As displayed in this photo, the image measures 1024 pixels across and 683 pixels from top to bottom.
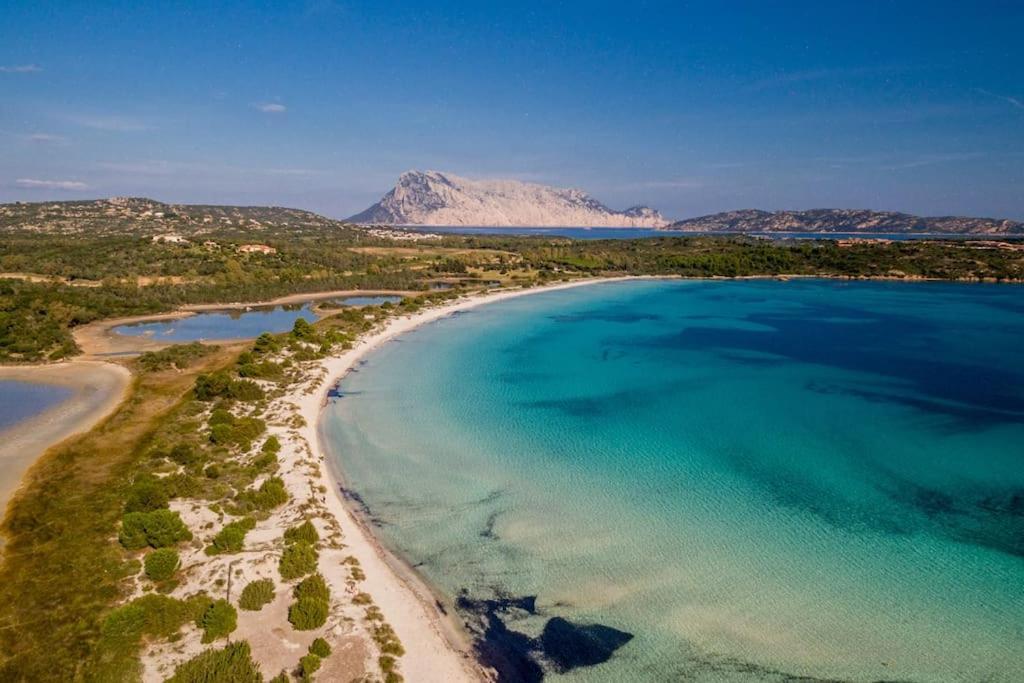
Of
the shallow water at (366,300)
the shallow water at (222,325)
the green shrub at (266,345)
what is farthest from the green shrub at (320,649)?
the shallow water at (366,300)

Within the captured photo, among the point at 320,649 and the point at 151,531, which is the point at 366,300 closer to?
the point at 151,531

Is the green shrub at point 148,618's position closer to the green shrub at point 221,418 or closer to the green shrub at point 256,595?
the green shrub at point 256,595

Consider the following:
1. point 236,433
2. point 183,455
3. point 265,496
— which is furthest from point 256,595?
point 236,433

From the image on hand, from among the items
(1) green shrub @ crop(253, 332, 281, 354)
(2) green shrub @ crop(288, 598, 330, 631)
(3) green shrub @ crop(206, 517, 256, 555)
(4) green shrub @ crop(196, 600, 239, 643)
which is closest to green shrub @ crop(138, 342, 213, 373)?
(1) green shrub @ crop(253, 332, 281, 354)

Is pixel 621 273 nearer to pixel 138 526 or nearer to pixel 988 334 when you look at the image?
pixel 988 334

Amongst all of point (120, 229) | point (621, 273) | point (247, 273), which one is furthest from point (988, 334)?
point (120, 229)
